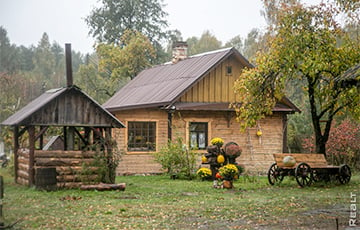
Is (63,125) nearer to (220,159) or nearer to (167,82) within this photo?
(220,159)

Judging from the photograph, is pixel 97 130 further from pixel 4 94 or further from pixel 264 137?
pixel 4 94

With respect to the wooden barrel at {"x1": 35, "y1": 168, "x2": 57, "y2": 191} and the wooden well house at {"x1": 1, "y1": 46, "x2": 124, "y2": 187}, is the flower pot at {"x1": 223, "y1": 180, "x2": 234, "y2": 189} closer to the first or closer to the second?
the wooden well house at {"x1": 1, "y1": 46, "x2": 124, "y2": 187}

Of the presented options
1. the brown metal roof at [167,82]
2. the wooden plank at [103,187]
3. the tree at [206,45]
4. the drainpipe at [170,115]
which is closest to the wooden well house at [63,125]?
the wooden plank at [103,187]

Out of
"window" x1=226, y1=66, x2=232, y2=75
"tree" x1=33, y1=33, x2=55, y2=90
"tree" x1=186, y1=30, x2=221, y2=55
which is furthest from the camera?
"tree" x1=33, y1=33, x2=55, y2=90

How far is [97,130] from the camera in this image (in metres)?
20.6

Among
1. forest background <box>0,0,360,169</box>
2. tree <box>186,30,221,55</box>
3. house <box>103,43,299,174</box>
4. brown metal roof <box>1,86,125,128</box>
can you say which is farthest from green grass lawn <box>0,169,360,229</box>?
tree <box>186,30,221,55</box>

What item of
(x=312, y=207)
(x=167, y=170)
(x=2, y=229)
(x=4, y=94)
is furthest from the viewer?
(x=4, y=94)

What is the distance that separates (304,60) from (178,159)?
6469mm

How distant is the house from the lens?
2636 centimetres

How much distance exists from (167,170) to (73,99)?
7740mm

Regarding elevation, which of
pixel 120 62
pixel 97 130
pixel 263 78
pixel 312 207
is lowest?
pixel 312 207

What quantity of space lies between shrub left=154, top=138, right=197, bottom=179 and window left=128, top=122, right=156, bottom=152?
7.33ft

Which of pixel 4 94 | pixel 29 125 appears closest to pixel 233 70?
pixel 29 125

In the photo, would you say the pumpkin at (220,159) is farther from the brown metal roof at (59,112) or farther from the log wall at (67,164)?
the log wall at (67,164)
